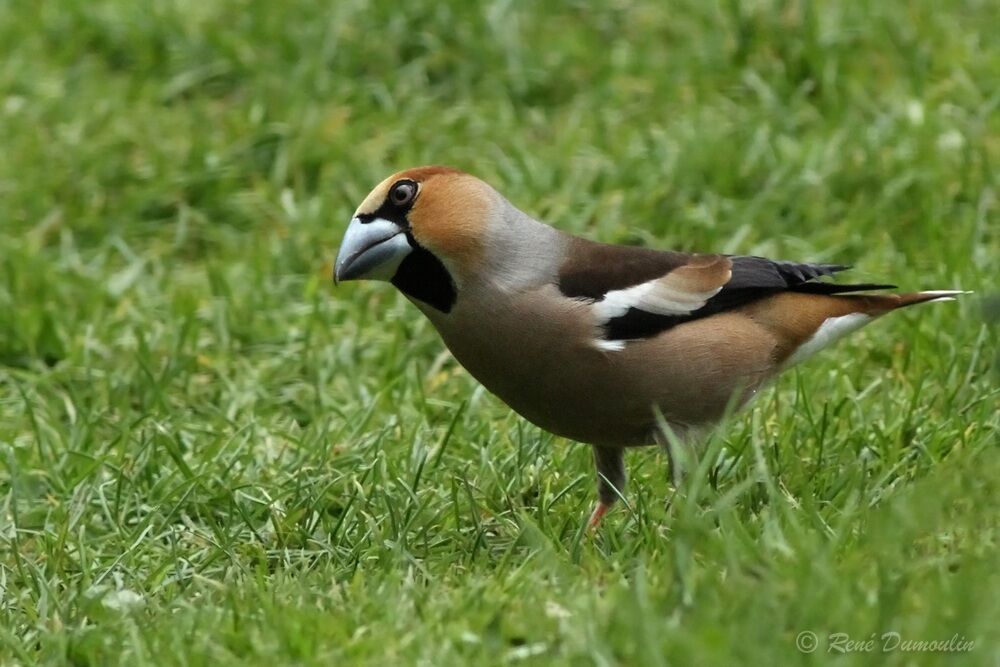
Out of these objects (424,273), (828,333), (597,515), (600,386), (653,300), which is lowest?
(597,515)

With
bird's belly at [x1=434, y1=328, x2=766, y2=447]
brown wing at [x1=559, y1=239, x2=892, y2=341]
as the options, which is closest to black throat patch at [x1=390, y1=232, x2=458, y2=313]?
bird's belly at [x1=434, y1=328, x2=766, y2=447]

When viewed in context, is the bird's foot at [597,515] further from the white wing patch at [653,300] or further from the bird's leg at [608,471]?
the white wing patch at [653,300]

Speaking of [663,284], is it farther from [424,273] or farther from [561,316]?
[424,273]

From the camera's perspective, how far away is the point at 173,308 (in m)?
6.45

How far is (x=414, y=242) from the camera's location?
4.60 meters

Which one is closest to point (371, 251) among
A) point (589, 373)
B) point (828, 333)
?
point (589, 373)

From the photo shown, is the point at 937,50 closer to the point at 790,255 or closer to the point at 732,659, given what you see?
the point at 790,255

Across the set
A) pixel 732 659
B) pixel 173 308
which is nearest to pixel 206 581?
pixel 732 659

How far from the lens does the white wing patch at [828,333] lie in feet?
16.5

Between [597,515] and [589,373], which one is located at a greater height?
[589,373]

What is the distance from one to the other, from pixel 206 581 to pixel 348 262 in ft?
3.11

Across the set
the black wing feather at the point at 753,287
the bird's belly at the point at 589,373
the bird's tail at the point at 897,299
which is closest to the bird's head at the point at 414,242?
the bird's belly at the point at 589,373

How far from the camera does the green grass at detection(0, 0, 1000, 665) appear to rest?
3.76m

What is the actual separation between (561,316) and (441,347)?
5.83ft
